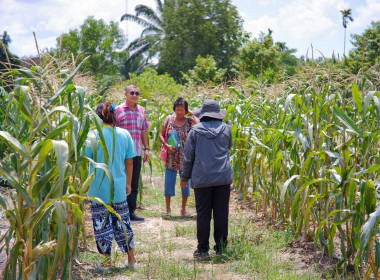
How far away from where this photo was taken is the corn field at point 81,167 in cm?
265

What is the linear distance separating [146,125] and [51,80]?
3146mm

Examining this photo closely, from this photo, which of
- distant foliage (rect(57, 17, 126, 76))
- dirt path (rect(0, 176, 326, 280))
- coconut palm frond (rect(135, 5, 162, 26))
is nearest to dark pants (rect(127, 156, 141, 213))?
dirt path (rect(0, 176, 326, 280))

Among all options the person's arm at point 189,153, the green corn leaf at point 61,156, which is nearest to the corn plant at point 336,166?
the person's arm at point 189,153

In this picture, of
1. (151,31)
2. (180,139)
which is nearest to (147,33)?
(151,31)

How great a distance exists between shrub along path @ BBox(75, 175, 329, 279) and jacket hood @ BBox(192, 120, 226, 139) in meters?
1.22

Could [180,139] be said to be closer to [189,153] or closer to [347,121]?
[189,153]

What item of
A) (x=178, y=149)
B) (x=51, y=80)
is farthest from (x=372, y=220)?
(x=178, y=149)

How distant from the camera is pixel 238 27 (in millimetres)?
37438

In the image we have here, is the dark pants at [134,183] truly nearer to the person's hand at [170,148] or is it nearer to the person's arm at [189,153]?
the person's hand at [170,148]

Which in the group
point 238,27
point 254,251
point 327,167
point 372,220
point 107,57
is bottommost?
point 254,251

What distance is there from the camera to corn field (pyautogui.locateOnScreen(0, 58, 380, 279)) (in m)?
2.65

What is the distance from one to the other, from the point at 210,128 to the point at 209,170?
0.44m

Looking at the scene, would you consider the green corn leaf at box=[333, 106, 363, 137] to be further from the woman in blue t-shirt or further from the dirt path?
the woman in blue t-shirt

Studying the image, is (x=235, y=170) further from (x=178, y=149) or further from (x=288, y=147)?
(x=288, y=147)
